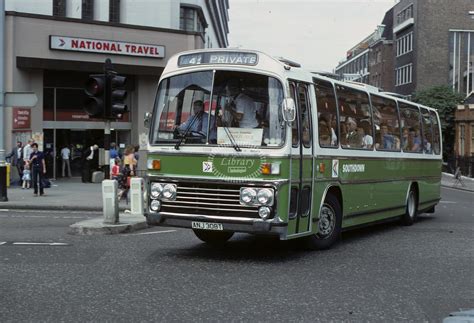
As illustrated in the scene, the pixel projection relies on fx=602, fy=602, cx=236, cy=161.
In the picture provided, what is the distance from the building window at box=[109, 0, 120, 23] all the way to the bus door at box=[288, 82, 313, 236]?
2027cm

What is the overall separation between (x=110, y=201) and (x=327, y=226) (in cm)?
431

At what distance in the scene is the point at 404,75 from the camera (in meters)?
Result: 68.6

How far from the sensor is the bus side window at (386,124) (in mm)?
11680

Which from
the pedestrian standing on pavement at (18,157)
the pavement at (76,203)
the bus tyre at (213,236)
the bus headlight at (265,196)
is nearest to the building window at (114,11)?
the pedestrian standing on pavement at (18,157)

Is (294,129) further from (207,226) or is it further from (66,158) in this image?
(66,158)

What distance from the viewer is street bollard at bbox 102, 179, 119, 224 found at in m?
11.6

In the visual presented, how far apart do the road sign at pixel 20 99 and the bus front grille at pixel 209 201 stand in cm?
927

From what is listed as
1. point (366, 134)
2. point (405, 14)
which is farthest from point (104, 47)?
point (405, 14)

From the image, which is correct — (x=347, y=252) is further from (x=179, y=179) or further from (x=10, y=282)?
(x=10, y=282)

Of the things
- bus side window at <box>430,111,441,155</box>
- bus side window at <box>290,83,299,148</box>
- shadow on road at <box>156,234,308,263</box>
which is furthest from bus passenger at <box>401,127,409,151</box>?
bus side window at <box>290,83,299,148</box>

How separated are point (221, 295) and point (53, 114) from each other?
21.6 meters

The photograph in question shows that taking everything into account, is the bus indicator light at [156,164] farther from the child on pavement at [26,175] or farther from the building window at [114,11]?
the building window at [114,11]

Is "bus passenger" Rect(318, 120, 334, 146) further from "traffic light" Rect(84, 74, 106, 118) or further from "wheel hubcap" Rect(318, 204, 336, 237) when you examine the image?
"traffic light" Rect(84, 74, 106, 118)

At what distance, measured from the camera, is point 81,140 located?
27.2m
